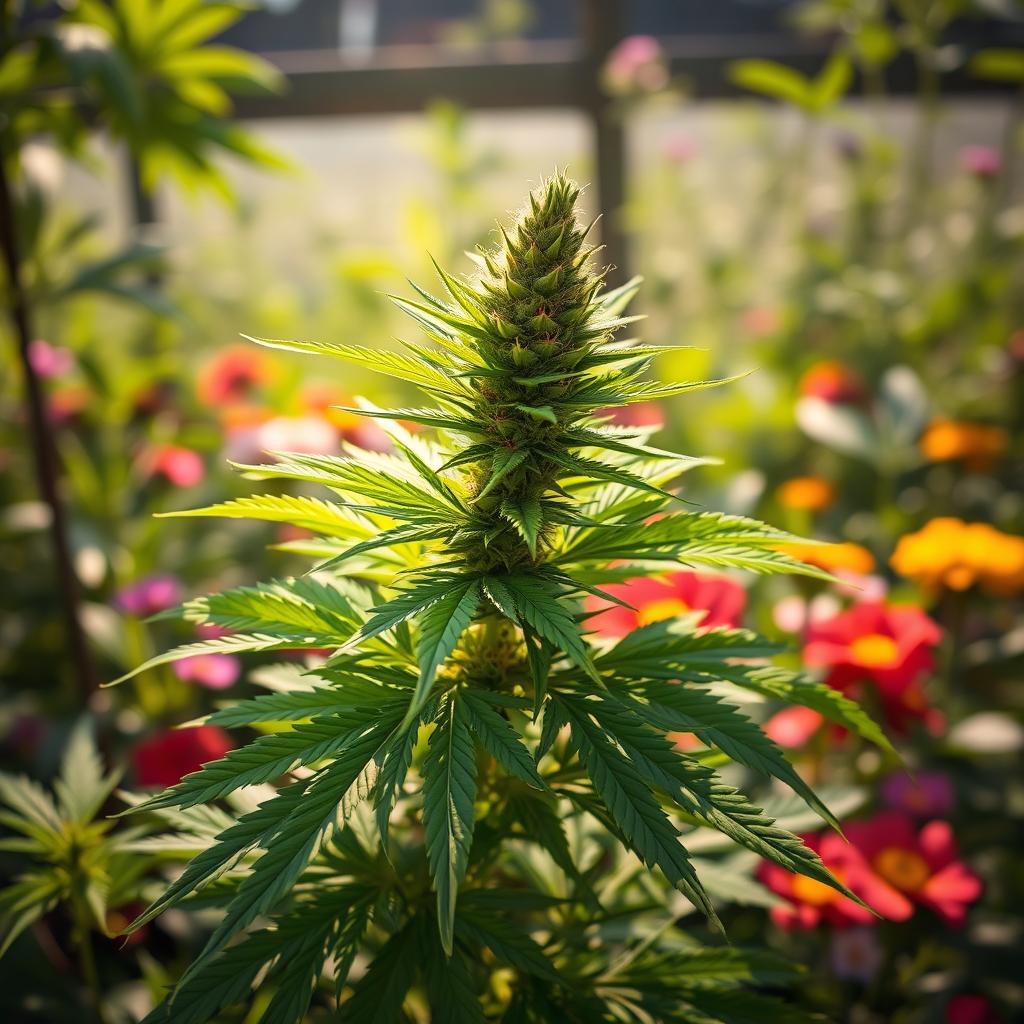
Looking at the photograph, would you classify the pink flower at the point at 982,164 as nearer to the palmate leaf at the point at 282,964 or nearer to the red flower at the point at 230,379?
the red flower at the point at 230,379

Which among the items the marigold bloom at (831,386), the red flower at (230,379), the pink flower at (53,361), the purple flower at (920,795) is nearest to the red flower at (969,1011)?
the purple flower at (920,795)

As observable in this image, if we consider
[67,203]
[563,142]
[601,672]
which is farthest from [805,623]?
[67,203]

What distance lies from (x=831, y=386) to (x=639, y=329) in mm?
658

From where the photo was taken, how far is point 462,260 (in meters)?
2.23

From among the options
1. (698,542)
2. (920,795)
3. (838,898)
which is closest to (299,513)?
(698,542)

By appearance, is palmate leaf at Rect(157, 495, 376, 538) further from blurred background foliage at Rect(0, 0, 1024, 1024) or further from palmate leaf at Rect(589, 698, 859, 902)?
palmate leaf at Rect(589, 698, 859, 902)

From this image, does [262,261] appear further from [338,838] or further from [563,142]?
[338,838]

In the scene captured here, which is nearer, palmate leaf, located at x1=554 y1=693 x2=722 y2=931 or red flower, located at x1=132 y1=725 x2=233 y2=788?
palmate leaf, located at x1=554 y1=693 x2=722 y2=931

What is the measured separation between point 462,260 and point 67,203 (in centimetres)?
107

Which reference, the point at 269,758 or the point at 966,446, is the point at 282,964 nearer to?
the point at 269,758

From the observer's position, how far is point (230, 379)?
176cm

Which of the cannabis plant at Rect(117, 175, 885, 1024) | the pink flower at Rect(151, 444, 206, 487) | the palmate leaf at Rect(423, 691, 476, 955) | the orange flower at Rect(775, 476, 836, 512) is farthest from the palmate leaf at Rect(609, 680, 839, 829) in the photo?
the pink flower at Rect(151, 444, 206, 487)

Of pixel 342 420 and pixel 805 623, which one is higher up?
pixel 342 420

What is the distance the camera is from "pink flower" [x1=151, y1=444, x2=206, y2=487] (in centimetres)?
151
